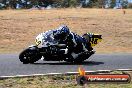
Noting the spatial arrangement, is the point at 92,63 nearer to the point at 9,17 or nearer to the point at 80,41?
the point at 80,41

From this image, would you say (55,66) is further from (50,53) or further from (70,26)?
(70,26)

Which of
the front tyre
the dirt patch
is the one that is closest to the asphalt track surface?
the front tyre

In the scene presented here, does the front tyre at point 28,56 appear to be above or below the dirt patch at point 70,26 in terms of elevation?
above

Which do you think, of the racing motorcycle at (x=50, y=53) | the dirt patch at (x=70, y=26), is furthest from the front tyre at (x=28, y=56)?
the dirt patch at (x=70, y=26)

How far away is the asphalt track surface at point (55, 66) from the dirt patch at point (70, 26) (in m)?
8.56

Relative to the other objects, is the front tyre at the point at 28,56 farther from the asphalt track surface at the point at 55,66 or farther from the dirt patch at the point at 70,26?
the dirt patch at the point at 70,26

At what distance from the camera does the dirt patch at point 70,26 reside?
28.0 metres

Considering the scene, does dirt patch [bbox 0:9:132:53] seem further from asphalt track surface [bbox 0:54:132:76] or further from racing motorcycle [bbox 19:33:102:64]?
racing motorcycle [bbox 19:33:102:64]

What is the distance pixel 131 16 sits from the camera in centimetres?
3950

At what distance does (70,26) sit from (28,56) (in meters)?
17.4

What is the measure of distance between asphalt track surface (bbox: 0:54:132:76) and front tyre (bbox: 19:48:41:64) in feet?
0.61

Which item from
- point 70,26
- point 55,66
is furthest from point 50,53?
point 70,26

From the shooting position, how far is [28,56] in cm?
1609

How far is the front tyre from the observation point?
16.1 m
